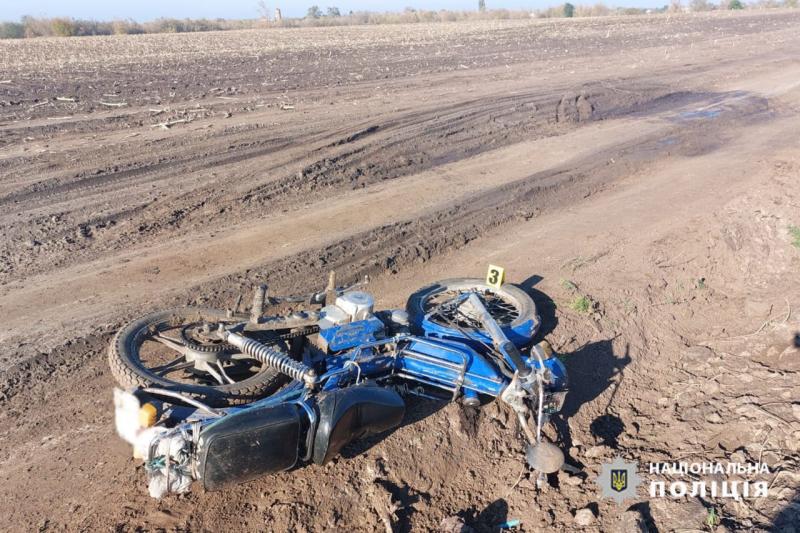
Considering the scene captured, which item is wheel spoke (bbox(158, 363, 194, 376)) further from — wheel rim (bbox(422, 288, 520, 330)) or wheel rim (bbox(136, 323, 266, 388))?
wheel rim (bbox(422, 288, 520, 330))

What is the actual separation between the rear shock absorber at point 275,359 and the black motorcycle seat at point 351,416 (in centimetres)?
20

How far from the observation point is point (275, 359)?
4754 millimetres

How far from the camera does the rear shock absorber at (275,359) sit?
4.55m

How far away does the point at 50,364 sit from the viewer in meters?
5.92

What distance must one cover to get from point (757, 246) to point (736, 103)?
11245 mm

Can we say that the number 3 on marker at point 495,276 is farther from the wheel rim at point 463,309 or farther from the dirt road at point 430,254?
the dirt road at point 430,254

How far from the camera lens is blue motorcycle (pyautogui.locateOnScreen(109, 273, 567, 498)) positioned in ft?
13.1

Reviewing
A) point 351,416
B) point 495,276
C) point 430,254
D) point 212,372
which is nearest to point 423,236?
point 430,254

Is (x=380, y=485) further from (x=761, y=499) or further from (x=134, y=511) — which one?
(x=761, y=499)

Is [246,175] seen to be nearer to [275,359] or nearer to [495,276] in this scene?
[495,276]

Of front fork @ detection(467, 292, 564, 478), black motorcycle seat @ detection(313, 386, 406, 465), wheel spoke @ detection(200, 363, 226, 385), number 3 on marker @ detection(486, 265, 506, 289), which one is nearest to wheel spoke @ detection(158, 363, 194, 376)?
wheel spoke @ detection(200, 363, 226, 385)

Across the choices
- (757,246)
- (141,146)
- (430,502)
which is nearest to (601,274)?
(757,246)

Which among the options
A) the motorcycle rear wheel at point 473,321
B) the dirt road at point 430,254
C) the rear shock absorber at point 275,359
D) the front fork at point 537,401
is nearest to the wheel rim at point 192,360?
the rear shock absorber at point 275,359

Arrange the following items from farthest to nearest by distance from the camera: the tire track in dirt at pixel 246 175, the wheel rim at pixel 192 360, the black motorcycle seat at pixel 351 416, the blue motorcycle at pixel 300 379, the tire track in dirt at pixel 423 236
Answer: the tire track in dirt at pixel 246 175 < the tire track in dirt at pixel 423 236 < the wheel rim at pixel 192 360 < the black motorcycle seat at pixel 351 416 < the blue motorcycle at pixel 300 379
